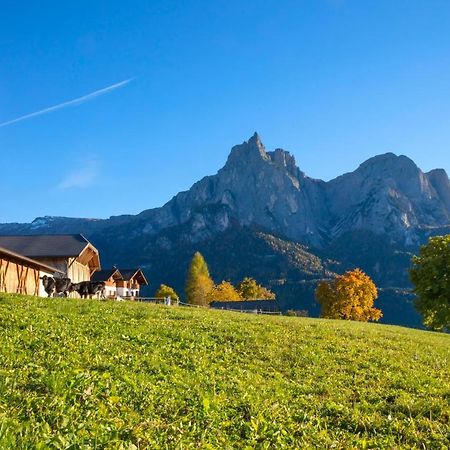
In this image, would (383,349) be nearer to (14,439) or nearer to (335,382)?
(335,382)

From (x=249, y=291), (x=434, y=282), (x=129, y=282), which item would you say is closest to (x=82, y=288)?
(x=434, y=282)

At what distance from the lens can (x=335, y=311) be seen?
309ft

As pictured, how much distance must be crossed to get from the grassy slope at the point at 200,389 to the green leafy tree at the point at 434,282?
28528mm

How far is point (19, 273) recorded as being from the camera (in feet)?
153

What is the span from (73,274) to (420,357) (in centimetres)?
4715

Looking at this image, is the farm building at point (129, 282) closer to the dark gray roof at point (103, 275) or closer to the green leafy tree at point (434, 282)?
the dark gray roof at point (103, 275)

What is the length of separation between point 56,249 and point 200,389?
5104 cm

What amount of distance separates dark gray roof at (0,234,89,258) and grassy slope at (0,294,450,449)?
1448 inches

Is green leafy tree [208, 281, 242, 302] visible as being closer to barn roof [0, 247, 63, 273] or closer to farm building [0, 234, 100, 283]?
farm building [0, 234, 100, 283]

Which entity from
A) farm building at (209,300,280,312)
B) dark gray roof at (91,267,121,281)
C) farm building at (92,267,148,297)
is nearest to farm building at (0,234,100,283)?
dark gray roof at (91,267,121,281)

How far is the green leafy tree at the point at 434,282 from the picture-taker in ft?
160

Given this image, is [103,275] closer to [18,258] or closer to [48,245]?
[48,245]

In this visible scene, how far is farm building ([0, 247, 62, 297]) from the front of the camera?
43.1 meters

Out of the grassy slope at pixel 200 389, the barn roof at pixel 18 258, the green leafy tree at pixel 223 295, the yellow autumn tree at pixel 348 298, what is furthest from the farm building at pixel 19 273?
the green leafy tree at pixel 223 295
